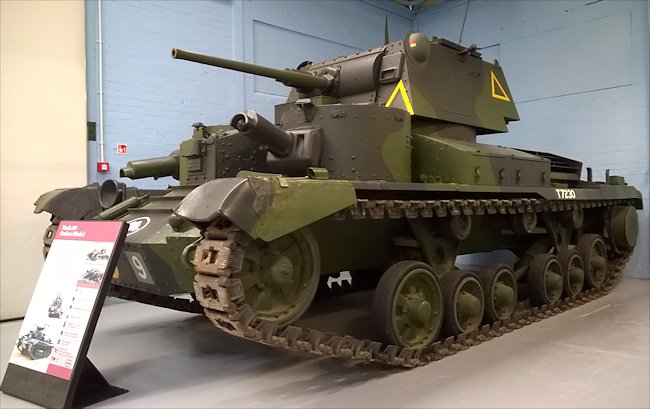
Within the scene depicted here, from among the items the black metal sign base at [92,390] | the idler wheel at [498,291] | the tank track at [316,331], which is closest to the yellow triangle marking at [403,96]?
the tank track at [316,331]

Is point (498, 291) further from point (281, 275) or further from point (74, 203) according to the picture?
point (74, 203)

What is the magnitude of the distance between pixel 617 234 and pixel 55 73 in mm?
8735

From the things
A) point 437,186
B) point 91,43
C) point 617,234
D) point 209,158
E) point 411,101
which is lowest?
point 617,234

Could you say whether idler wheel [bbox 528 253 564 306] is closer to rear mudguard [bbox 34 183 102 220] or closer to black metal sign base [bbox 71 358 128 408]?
black metal sign base [bbox 71 358 128 408]

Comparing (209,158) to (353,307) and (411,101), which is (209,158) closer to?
(411,101)

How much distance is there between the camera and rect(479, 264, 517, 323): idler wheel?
5.81 meters

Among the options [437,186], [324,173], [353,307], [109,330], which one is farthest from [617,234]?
[109,330]

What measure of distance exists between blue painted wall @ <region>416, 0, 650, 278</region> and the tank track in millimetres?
4615

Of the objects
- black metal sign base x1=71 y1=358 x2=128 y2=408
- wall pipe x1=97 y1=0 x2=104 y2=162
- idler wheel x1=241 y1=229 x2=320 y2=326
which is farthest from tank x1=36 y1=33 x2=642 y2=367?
wall pipe x1=97 y1=0 x2=104 y2=162

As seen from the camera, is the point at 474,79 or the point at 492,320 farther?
the point at 474,79

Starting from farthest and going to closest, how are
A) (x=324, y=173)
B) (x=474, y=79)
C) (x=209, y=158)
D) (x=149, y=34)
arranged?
1. (x=149, y=34)
2. (x=474, y=79)
3. (x=209, y=158)
4. (x=324, y=173)

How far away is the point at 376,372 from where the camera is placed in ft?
15.7

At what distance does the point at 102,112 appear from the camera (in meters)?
7.91

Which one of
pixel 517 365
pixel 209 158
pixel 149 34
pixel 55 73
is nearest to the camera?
pixel 517 365
